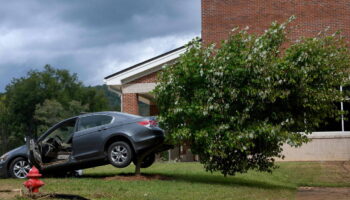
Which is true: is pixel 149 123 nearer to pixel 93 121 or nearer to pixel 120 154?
pixel 120 154

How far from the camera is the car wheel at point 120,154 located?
1311cm

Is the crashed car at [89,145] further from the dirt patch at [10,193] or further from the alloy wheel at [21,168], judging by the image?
the dirt patch at [10,193]

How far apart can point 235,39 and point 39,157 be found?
5.58 metres

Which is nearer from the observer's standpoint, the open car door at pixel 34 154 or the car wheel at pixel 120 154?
the car wheel at pixel 120 154

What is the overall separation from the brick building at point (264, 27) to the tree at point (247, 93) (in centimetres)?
800

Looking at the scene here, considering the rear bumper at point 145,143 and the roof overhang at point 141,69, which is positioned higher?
the roof overhang at point 141,69

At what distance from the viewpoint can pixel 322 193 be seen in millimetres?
13484

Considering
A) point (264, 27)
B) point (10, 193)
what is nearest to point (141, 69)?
point (264, 27)

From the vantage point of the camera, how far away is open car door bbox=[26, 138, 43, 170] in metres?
13.8

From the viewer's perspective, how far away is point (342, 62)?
41.4 feet

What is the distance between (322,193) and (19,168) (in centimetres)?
754

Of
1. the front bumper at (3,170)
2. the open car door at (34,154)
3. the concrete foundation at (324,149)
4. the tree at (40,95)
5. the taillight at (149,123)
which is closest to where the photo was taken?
the taillight at (149,123)

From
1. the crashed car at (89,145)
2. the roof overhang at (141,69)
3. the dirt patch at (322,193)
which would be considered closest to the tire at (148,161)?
the crashed car at (89,145)

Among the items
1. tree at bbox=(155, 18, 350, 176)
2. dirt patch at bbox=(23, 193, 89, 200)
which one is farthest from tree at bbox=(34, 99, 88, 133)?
dirt patch at bbox=(23, 193, 89, 200)
